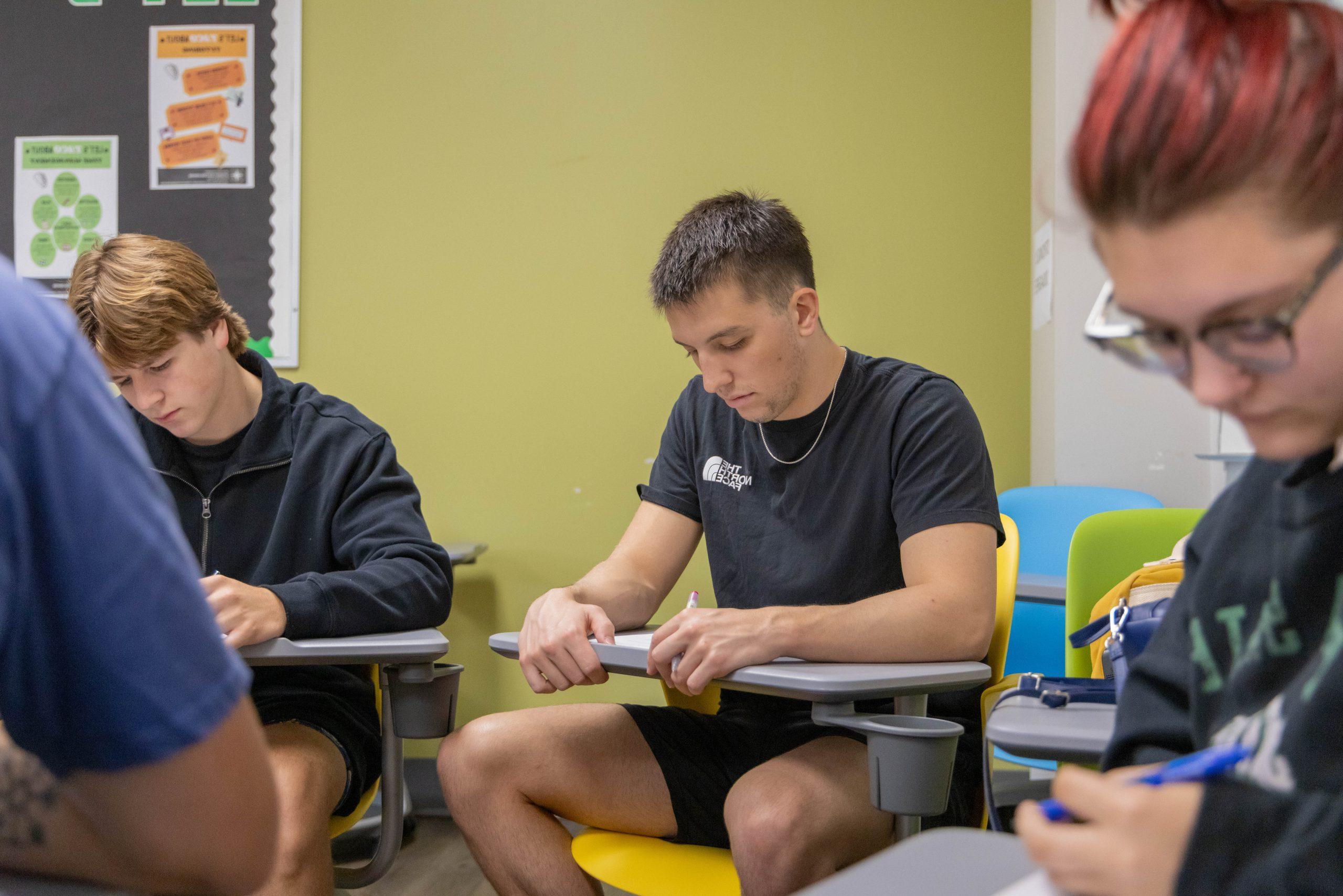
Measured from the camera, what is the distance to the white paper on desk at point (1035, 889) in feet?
1.90

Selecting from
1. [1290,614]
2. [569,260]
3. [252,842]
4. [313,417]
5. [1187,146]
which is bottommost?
[252,842]

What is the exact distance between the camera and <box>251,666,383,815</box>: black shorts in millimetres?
1597

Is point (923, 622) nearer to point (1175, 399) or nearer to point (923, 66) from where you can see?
point (1175, 399)

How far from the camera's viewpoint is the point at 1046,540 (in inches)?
95.3

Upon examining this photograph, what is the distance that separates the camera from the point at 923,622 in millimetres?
1368

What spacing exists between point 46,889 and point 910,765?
0.86 meters

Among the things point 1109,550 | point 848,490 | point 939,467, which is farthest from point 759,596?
point 1109,550

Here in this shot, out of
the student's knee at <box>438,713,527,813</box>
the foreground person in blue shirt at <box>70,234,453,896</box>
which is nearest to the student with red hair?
the student's knee at <box>438,713,527,813</box>

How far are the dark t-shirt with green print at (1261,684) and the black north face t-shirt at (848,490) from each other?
2.40 feet

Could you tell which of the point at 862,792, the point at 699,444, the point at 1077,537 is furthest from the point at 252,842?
the point at 1077,537

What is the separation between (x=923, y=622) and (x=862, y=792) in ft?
0.74

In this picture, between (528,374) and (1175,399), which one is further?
(528,374)

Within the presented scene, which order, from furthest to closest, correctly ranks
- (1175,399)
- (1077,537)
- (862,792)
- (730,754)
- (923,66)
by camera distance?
(923,66) < (1175,399) < (1077,537) < (730,754) < (862,792)

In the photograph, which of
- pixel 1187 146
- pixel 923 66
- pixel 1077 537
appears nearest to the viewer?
pixel 1187 146
